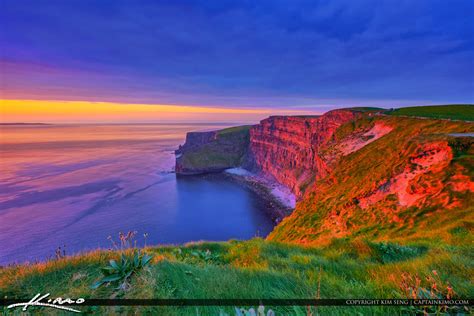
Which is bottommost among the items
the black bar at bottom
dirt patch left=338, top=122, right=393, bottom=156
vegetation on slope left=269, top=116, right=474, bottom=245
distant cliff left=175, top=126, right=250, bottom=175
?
distant cliff left=175, top=126, right=250, bottom=175

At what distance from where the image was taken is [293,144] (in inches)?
3991

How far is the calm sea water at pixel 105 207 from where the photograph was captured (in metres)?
45.9

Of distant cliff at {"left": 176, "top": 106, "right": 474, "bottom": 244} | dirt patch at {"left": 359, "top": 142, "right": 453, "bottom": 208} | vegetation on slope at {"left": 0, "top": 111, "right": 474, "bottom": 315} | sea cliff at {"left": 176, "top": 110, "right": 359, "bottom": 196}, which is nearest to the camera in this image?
vegetation on slope at {"left": 0, "top": 111, "right": 474, "bottom": 315}

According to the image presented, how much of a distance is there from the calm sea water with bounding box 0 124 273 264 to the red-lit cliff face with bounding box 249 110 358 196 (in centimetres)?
2116

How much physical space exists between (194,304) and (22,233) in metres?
64.3

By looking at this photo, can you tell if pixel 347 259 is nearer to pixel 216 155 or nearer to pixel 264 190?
pixel 264 190

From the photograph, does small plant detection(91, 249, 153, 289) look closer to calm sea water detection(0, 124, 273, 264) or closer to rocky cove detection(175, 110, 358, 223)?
calm sea water detection(0, 124, 273, 264)

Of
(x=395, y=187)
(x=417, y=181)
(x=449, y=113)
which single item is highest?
(x=449, y=113)

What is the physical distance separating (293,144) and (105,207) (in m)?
79.3

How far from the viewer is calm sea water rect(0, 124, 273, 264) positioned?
45906 mm

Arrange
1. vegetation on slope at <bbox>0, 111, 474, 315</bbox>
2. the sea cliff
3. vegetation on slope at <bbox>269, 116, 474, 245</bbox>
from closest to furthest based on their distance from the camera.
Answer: vegetation on slope at <bbox>0, 111, 474, 315</bbox>, vegetation on slope at <bbox>269, 116, 474, 245</bbox>, the sea cliff

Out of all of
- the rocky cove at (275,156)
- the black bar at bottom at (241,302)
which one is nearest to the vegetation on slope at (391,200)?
the black bar at bottom at (241,302)

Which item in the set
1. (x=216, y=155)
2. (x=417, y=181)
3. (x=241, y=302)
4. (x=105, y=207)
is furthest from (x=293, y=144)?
(x=241, y=302)

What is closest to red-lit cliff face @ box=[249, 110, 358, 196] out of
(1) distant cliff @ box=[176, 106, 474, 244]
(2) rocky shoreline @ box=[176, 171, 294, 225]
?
(2) rocky shoreline @ box=[176, 171, 294, 225]
